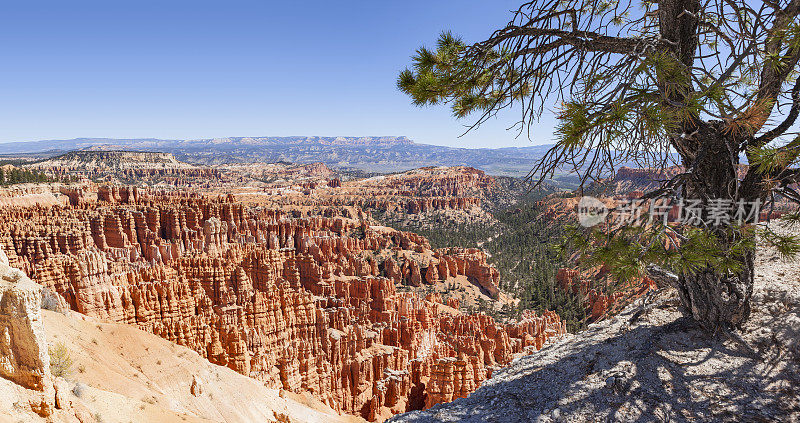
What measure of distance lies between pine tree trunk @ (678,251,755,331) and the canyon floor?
237 millimetres

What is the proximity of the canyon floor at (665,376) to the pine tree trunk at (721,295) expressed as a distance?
237 mm

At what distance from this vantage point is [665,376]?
17.9 feet

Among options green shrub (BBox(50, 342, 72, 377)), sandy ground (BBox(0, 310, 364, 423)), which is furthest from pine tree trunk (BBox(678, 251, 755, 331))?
green shrub (BBox(50, 342, 72, 377))

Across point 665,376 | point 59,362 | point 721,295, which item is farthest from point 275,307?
point 721,295

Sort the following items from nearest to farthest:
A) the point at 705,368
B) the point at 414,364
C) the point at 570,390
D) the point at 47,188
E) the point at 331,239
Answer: the point at 705,368
the point at 570,390
the point at 414,364
the point at 331,239
the point at 47,188

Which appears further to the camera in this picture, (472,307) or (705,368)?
(472,307)

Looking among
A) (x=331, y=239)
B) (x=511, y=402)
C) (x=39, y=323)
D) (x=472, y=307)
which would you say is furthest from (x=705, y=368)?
(x=331, y=239)

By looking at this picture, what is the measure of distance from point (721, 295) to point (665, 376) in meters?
1.49

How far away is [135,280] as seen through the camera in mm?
26047

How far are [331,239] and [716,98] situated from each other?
173ft

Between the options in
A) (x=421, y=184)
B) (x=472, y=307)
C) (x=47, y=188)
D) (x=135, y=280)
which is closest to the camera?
(x=135, y=280)

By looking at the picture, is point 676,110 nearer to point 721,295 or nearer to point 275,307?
point 721,295

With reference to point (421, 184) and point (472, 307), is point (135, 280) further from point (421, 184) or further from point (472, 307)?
point (421, 184)

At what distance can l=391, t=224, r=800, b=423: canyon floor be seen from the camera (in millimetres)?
4879
